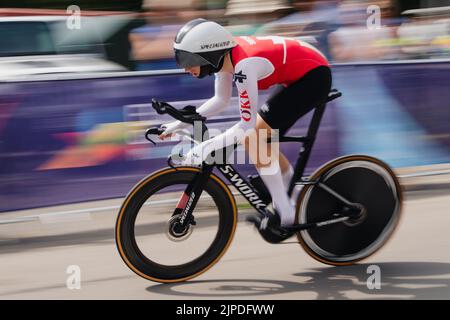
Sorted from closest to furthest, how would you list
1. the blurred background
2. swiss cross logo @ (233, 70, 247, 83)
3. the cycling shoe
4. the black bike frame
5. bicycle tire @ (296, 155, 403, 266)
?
swiss cross logo @ (233, 70, 247, 83)
the black bike frame
the cycling shoe
bicycle tire @ (296, 155, 403, 266)
the blurred background

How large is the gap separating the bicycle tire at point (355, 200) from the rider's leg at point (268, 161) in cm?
20

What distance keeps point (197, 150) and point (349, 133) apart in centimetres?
324

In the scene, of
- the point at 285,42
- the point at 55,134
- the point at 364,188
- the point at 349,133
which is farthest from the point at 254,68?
the point at 349,133

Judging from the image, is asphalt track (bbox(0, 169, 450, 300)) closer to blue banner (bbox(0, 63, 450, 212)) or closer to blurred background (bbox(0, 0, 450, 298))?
blurred background (bbox(0, 0, 450, 298))

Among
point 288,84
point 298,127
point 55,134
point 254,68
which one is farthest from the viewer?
point 298,127

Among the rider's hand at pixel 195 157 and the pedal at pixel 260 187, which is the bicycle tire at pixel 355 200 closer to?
the pedal at pixel 260 187

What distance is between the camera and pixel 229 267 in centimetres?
539

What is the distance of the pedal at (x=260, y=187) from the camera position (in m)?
5.06

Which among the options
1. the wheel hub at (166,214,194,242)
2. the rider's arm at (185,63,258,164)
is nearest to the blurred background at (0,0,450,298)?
the wheel hub at (166,214,194,242)

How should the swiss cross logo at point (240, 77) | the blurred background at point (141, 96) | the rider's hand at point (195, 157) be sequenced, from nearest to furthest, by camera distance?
the swiss cross logo at point (240, 77)
the rider's hand at point (195, 157)
the blurred background at point (141, 96)

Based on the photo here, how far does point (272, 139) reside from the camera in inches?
193

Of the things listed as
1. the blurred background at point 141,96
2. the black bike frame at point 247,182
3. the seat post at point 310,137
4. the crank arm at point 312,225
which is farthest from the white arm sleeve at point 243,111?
the blurred background at point 141,96

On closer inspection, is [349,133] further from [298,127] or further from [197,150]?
[197,150]

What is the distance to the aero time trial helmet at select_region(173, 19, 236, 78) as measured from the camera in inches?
185
